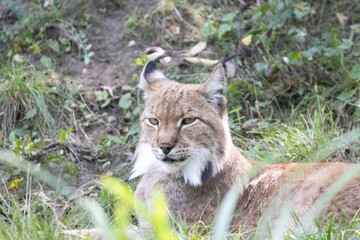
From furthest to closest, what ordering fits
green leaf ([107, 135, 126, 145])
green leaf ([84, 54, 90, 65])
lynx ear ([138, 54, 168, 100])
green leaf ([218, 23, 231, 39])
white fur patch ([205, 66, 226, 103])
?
1. green leaf ([84, 54, 90, 65])
2. green leaf ([218, 23, 231, 39])
3. green leaf ([107, 135, 126, 145])
4. lynx ear ([138, 54, 168, 100])
5. white fur patch ([205, 66, 226, 103])

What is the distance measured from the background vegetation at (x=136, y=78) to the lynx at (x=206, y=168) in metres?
0.97

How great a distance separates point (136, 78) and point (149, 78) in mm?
2163

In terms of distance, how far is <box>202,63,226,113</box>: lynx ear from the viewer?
4.83m

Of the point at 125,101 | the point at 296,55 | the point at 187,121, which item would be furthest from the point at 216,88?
the point at 296,55

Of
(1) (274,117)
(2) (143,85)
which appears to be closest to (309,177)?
(2) (143,85)

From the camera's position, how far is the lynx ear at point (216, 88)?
483 centimetres

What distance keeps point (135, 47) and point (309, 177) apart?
4.02 metres

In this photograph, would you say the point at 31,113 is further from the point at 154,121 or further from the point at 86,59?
the point at 154,121

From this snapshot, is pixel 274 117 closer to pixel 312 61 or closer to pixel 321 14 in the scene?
pixel 312 61

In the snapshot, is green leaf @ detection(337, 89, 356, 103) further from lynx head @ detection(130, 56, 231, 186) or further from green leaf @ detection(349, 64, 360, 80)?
lynx head @ detection(130, 56, 231, 186)

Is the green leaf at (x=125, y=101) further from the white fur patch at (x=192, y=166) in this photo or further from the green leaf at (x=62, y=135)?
the white fur patch at (x=192, y=166)

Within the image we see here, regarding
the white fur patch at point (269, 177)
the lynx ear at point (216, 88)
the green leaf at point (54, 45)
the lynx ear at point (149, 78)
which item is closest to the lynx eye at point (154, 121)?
the lynx ear at point (149, 78)

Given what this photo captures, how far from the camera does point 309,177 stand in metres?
4.71

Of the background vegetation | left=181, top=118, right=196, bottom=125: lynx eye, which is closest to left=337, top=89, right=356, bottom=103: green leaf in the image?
the background vegetation
